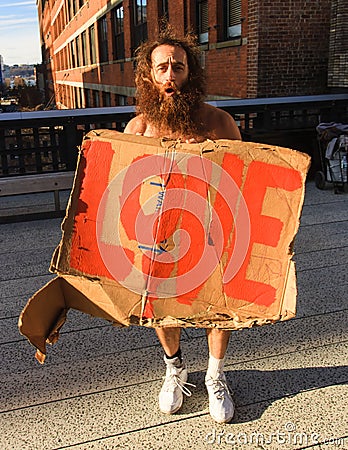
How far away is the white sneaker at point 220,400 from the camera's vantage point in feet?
7.40

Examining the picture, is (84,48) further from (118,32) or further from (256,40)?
(256,40)

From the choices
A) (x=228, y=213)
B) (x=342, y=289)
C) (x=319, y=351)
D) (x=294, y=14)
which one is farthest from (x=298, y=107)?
(x=228, y=213)

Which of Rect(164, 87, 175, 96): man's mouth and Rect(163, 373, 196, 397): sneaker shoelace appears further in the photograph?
Rect(163, 373, 196, 397): sneaker shoelace

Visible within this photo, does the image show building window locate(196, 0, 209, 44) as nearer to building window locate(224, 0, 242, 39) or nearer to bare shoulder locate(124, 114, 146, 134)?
building window locate(224, 0, 242, 39)

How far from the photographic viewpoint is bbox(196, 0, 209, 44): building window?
37.4ft

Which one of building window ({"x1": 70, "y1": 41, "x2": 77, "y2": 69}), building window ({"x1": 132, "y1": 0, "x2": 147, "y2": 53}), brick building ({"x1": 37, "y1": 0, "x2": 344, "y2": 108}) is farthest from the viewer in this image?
building window ({"x1": 70, "y1": 41, "x2": 77, "y2": 69})

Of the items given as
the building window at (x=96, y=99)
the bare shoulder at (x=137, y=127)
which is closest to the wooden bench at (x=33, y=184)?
the bare shoulder at (x=137, y=127)

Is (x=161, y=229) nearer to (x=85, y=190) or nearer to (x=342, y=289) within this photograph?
(x=85, y=190)

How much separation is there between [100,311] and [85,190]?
0.53 metres

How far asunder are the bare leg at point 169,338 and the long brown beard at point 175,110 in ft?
3.16

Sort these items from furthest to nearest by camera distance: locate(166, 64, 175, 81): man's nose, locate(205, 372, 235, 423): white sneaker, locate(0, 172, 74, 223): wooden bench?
locate(0, 172, 74, 223): wooden bench
locate(205, 372, 235, 423): white sneaker
locate(166, 64, 175, 81): man's nose

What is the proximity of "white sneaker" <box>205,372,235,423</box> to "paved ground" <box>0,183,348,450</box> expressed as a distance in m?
0.04

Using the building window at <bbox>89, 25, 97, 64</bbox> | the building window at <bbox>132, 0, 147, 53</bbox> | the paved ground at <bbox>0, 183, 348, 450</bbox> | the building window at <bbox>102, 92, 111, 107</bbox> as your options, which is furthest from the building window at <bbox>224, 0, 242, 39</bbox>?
the building window at <bbox>89, 25, 97, 64</bbox>

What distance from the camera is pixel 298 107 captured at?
753 cm
